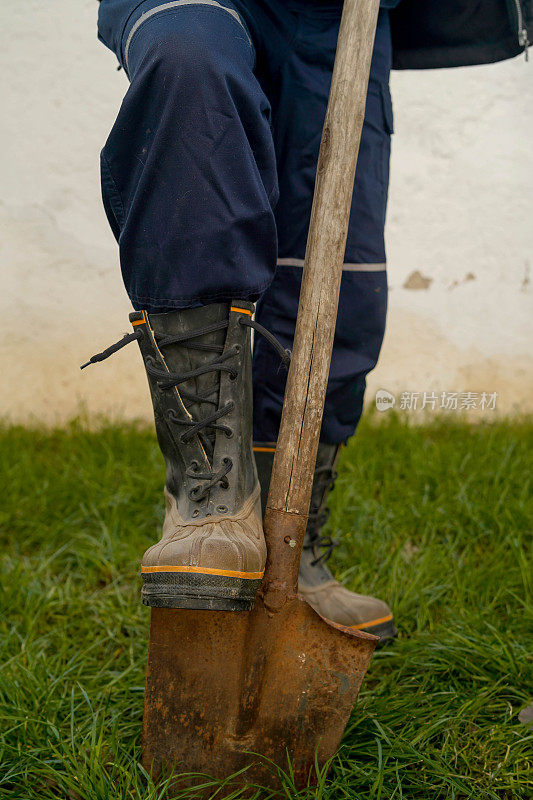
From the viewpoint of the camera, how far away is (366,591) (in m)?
1.89

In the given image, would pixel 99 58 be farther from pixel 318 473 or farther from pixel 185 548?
pixel 185 548

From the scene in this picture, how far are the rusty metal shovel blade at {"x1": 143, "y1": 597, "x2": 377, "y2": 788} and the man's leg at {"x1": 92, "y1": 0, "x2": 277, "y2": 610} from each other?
0.37 ft

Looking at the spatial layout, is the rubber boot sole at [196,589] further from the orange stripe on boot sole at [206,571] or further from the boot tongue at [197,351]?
the boot tongue at [197,351]

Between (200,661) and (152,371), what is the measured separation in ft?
1.69

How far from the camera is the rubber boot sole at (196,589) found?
1.16 m

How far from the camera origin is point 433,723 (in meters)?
1.38

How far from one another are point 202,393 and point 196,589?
340 mm

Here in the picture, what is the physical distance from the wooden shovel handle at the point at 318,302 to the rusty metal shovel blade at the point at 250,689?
78 mm

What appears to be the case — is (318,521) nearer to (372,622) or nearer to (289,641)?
(372,622)

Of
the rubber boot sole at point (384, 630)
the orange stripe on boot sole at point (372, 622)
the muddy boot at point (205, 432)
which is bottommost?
the rubber boot sole at point (384, 630)

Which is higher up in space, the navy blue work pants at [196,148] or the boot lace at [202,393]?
the navy blue work pants at [196,148]

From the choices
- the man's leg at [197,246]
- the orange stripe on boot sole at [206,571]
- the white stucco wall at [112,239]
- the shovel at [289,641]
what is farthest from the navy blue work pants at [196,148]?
the white stucco wall at [112,239]

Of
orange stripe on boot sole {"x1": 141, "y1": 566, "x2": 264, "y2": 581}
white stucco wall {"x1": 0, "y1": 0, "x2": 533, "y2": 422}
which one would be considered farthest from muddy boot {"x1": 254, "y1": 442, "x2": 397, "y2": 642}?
white stucco wall {"x1": 0, "y1": 0, "x2": 533, "y2": 422}

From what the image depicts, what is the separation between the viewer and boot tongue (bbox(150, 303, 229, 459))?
1.23 m
